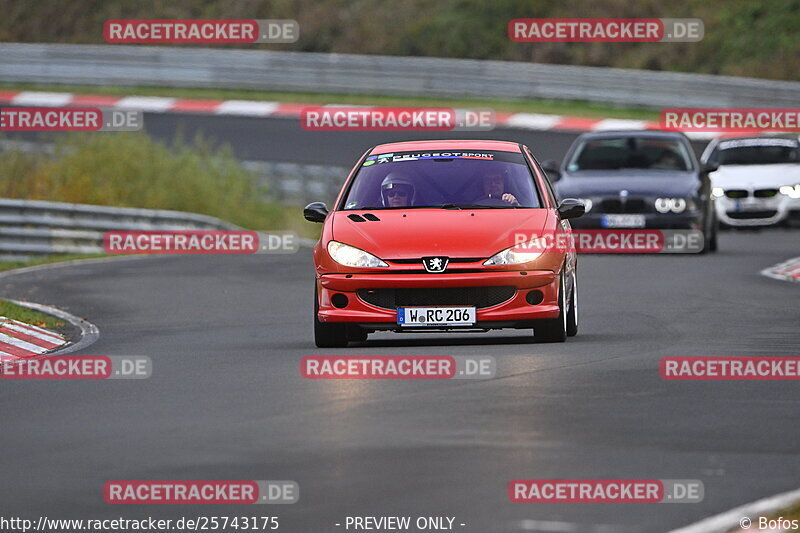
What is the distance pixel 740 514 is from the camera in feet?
23.0

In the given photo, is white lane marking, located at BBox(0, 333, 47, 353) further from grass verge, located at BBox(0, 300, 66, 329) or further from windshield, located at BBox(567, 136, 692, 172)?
windshield, located at BBox(567, 136, 692, 172)

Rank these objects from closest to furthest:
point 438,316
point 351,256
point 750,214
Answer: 1. point 438,316
2. point 351,256
3. point 750,214

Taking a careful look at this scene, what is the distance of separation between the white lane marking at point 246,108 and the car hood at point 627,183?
Answer: 16.5 m

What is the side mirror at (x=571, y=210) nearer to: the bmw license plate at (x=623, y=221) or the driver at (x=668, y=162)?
the bmw license plate at (x=623, y=221)

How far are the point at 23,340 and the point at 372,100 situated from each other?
2853 cm

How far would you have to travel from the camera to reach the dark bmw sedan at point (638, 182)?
23.3m

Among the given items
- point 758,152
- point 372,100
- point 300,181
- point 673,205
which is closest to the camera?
point 673,205

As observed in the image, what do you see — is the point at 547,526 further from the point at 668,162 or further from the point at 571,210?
the point at 668,162

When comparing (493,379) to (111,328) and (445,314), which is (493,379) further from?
(111,328)

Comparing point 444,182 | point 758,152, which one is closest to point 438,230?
point 444,182

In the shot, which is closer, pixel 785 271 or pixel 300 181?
pixel 785 271

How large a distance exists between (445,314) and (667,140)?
12.5m

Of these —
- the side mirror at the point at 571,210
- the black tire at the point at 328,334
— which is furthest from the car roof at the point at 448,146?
the black tire at the point at 328,334

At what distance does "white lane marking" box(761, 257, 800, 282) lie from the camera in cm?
2033
